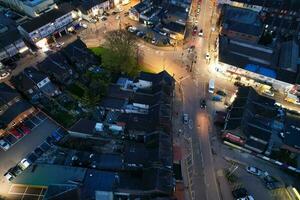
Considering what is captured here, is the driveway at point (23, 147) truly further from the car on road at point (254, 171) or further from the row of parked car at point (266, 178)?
the row of parked car at point (266, 178)

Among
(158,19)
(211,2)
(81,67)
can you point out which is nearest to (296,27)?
(211,2)

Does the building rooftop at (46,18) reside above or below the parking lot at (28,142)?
above

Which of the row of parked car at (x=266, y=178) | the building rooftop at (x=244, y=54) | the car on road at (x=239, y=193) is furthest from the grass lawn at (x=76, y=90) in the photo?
the row of parked car at (x=266, y=178)

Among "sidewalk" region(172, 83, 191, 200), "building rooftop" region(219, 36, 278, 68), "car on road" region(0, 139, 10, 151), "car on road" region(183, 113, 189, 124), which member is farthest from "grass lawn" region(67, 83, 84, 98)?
"building rooftop" region(219, 36, 278, 68)

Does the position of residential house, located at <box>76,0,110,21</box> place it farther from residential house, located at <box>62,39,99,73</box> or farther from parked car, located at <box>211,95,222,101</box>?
parked car, located at <box>211,95,222,101</box>

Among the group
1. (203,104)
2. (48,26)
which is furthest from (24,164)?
(48,26)

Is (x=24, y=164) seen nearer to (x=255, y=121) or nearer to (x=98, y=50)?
(x=98, y=50)

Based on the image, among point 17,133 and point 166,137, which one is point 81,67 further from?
point 166,137
